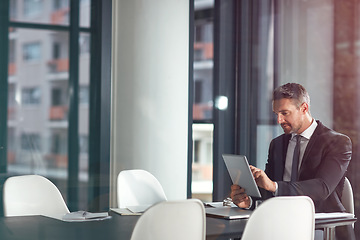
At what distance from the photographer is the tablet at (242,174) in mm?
2695

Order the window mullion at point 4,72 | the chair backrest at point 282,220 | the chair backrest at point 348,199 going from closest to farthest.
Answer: the chair backrest at point 282,220 → the chair backrest at point 348,199 → the window mullion at point 4,72

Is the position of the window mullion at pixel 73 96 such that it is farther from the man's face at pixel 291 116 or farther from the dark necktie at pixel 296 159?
the dark necktie at pixel 296 159

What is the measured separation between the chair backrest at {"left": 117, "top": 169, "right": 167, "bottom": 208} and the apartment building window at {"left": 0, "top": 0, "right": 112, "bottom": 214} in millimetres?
1461

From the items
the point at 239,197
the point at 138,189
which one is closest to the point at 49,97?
the point at 138,189

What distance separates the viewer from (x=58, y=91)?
488 centimetres

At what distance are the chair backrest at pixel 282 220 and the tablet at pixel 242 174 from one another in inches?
16.6

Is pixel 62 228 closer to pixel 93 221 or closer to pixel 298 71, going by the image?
pixel 93 221

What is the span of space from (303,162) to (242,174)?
2.26 feet

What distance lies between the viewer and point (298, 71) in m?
4.68

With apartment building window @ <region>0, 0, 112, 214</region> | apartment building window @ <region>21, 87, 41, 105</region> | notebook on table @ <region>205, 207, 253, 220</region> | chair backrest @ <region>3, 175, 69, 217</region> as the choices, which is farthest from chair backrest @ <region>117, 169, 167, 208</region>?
apartment building window @ <region>21, 87, 41, 105</region>

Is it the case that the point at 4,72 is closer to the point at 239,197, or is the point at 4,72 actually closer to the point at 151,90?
the point at 151,90

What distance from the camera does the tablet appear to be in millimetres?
2695

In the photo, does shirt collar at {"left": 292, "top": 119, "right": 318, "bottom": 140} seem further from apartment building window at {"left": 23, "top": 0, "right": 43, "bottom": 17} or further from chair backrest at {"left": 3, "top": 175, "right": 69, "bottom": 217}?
apartment building window at {"left": 23, "top": 0, "right": 43, "bottom": 17}

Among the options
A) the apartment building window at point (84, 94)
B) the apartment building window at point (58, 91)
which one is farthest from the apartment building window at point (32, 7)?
the apartment building window at point (84, 94)
